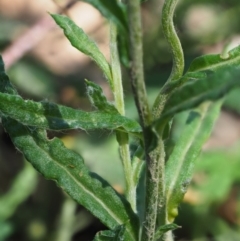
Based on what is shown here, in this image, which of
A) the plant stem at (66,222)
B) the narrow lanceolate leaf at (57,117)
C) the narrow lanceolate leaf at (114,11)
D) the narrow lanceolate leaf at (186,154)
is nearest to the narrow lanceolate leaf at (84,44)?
the narrow lanceolate leaf at (57,117)

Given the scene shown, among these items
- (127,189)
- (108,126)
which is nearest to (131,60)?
(108,126)

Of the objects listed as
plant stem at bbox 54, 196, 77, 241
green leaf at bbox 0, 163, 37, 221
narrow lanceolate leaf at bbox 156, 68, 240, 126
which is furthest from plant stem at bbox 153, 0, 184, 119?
plant stem at bbox 54, 196, 77, 241

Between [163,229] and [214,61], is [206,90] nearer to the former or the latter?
[214,61]

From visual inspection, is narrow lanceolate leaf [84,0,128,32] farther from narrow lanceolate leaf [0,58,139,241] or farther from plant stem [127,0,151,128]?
narrow lanceolate leaf [0,58,139,241]

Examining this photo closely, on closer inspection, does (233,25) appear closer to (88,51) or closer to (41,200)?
(41,200)

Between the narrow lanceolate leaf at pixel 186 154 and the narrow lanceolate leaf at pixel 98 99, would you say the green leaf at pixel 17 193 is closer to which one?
the narrow lanceolate leaf at pixel 186 154
